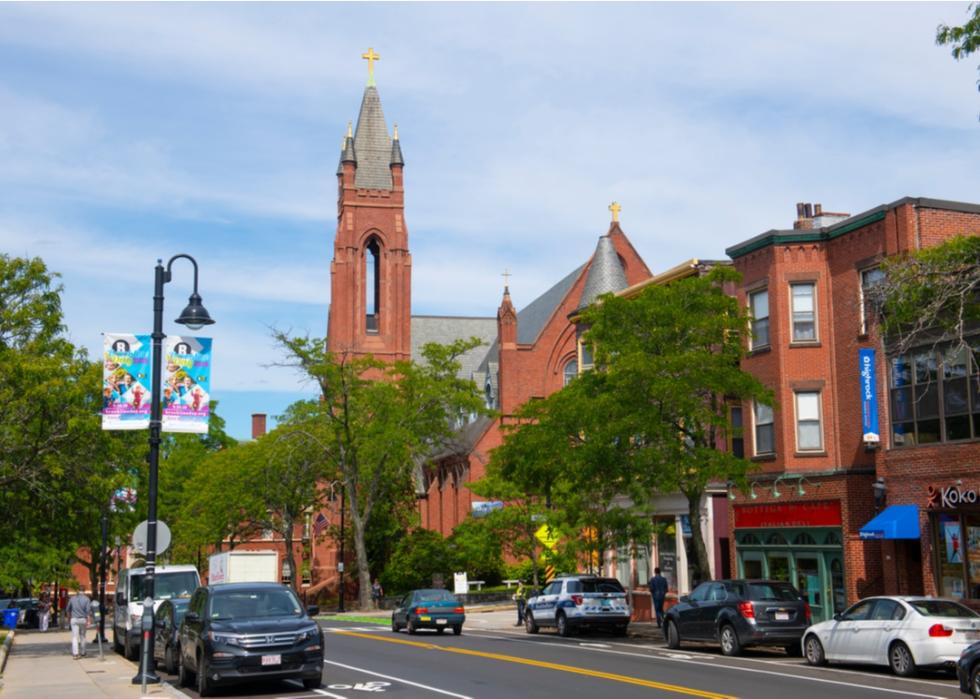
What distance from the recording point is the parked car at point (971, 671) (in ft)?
45.9

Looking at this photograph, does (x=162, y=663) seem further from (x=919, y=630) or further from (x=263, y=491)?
(x=263, y=491)

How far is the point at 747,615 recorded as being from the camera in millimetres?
23516

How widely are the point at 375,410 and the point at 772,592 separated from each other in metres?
→ 36.6

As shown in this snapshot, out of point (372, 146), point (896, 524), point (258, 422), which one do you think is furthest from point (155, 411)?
point (258, 422)

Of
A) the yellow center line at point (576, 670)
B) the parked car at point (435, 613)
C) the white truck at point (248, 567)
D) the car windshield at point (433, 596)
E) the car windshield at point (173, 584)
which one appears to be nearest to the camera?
the yellow center line at point (576, 670)

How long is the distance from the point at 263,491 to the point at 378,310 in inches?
921

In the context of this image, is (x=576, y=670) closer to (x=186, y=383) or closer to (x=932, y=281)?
(x=186, y=383)

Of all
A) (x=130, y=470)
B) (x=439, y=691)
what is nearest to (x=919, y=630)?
(x=439, y=691)

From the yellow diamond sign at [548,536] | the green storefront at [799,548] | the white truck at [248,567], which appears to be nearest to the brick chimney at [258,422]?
the white truck at [248,567]

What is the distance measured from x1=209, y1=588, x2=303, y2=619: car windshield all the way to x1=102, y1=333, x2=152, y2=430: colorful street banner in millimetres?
3131

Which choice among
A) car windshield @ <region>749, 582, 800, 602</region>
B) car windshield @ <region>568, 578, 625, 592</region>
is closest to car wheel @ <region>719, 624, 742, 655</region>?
car windshield @ <region>749, 582, 800, 602</region>

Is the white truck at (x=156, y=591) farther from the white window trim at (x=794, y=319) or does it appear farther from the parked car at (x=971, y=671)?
the parked car at (x=971, y=671)

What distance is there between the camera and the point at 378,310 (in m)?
85.2

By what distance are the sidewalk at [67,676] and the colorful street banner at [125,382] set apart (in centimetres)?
427
